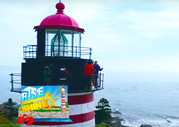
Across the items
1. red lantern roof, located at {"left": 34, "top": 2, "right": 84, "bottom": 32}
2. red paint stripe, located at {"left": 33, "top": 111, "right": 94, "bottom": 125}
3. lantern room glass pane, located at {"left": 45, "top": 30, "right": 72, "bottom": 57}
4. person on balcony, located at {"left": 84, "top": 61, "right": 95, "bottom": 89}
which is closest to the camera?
red paint stripe, located at {"left": 33, "top": 111, "right": 94, "bottom": 125}

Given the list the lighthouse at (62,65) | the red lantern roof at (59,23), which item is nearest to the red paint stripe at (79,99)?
the lighthouse at (62,65)

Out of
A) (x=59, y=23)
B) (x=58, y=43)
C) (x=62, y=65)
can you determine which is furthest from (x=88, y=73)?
(x=59, y=23)

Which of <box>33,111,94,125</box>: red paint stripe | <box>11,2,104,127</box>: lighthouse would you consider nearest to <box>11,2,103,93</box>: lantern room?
<box>11,2,104,127</box>: lighthouse

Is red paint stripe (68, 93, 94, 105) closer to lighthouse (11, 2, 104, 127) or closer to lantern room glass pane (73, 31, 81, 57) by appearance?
lighthouse (11, 2, 104, 127)

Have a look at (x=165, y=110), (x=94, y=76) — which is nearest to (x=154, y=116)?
(x=165, y=110)

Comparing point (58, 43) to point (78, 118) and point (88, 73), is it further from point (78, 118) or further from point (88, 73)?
point (78, 118)

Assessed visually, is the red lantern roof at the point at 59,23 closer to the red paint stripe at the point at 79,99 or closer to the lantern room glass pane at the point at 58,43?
the lantern room glass pane at the point at 58,43

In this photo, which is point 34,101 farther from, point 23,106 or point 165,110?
point 165,110

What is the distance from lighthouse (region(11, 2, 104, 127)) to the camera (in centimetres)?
923

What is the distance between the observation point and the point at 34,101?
8.81m

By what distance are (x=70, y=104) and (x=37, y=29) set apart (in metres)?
4.04

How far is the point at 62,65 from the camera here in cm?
941

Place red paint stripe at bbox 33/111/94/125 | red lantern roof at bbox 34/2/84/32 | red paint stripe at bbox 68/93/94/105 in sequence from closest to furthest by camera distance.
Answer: red paint stripe at bbox 33/111/94/125 < red paint stripe at bbox 68/93/94/105 < red lantern roof at bbox 34/2/84/32

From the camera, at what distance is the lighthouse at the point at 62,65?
30.3 feet
